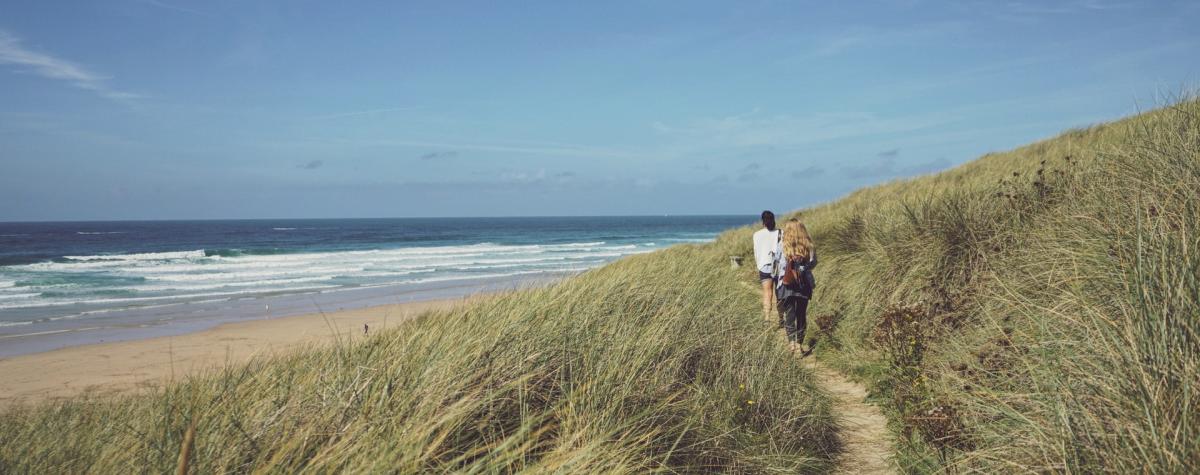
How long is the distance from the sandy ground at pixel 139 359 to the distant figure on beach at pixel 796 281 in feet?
15.2

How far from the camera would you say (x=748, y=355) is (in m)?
5.09

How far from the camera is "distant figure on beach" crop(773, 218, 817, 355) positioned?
7711 mm

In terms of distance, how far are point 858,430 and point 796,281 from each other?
2.81 m

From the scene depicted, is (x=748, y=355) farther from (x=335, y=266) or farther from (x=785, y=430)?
(x=335, y=266)

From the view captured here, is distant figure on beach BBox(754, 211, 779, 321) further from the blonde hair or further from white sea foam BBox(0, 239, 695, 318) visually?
white sea foam BBox(0, 239, 695, 318)

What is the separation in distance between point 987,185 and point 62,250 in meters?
72.2

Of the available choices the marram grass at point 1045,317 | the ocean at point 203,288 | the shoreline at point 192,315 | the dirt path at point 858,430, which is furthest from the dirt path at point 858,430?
the shoreline at point 192,315

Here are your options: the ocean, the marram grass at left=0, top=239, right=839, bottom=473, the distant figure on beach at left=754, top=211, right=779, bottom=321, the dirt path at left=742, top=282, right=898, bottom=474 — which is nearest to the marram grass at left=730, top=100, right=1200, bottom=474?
the dirt path at left=742, top=282, right=898, bottom=474

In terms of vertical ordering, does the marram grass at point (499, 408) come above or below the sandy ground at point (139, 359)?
above

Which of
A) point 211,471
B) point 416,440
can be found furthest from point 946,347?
point 211,471

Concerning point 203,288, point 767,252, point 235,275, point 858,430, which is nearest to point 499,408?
point 858,430

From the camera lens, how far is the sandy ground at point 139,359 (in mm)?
10555

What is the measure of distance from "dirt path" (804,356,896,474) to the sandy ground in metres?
5.24

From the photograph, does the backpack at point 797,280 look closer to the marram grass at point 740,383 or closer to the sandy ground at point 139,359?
the marram grass at point 740,383
